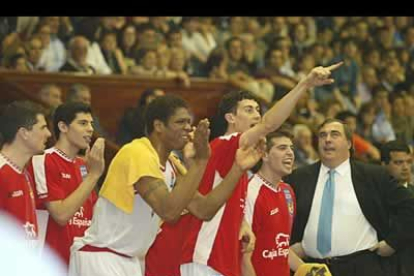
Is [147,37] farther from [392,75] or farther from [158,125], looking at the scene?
[158,125]

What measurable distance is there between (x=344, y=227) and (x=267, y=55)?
6343mm

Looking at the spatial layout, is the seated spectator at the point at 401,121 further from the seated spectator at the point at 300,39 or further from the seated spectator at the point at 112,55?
the seated spectator at the point at 112,55

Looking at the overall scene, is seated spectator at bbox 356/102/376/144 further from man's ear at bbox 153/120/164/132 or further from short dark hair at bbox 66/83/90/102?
man's ear at bbox 153/120/164/132

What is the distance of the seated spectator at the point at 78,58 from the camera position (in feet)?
42.2

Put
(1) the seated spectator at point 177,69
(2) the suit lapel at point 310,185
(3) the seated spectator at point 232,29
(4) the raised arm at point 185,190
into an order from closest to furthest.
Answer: (4) the raised arm at point 185,190 < (2) the suit lapel at point 310,185 < (1) the seated spectator at point 177,69 < (3) the seated spectator at point 232,29

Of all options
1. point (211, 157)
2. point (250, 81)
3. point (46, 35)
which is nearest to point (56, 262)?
point (211, 157)

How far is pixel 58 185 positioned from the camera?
8.12 meters

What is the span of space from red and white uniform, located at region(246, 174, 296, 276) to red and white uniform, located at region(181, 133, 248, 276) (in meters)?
0.41

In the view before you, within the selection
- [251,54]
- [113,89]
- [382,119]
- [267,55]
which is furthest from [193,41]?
[382,119]

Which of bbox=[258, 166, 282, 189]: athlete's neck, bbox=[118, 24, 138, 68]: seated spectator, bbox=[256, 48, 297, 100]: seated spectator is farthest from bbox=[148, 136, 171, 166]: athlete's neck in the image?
bbox=[256, 48, 297, 100]: seated spectator

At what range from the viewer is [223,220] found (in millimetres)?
8094

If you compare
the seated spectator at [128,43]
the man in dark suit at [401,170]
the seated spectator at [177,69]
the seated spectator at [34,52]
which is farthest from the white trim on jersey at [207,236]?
the seated spectator at [128,43]

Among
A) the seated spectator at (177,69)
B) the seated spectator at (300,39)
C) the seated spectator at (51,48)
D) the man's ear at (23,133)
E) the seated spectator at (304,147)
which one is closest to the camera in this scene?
the man's ear at (23,133)

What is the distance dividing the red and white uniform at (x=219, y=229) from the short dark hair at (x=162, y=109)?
55 centimetres
